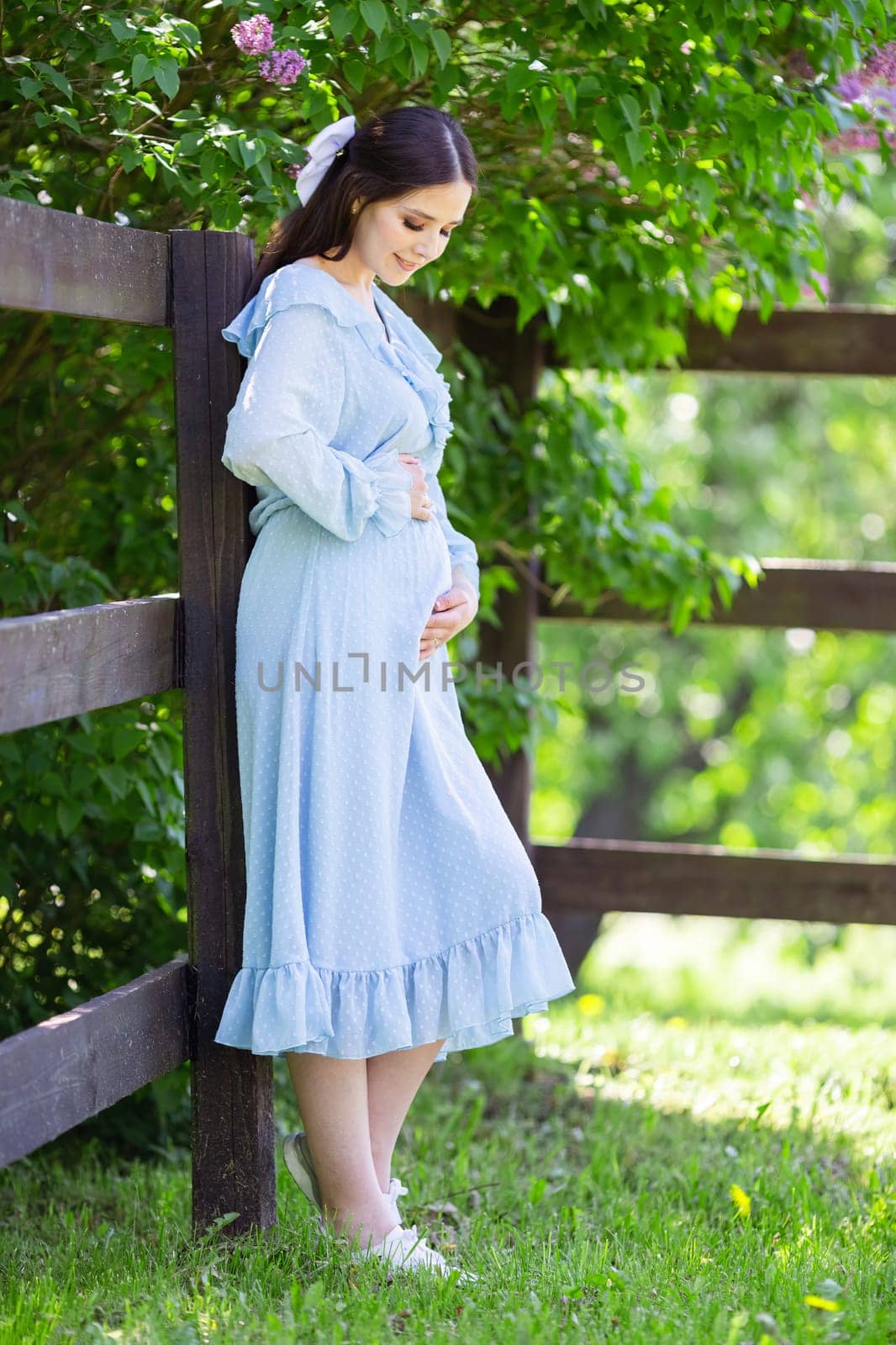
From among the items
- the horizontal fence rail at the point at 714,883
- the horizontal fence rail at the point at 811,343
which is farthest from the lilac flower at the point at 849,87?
the horizontal fence rail at the point at 714,883

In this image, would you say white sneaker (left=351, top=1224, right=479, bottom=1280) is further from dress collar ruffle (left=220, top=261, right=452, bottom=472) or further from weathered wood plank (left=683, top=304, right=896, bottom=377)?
weathered wood plank (left=683, top=304, right=896, bottom=377)

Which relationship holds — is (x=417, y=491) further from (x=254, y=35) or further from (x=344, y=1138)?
(x=344, y=1138)

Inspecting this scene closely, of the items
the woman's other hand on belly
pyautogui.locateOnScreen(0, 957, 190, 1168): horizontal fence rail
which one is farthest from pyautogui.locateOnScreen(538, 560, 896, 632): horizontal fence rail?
pyautogui.locateOnScreen(0, 957, 190, 1168): horizontal fence rail

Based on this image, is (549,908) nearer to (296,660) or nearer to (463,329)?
(463,329)

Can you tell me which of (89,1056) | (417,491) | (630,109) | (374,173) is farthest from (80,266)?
(89,1056)

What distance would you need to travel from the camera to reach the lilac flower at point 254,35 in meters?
2.23

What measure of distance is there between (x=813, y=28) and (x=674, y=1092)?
245 cm

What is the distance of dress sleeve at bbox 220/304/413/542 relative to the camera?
2066 mm

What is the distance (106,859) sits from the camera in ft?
10.3

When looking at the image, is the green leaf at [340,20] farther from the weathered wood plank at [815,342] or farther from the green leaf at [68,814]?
the weathered wood plank at [815,342]

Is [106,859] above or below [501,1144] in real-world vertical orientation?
above

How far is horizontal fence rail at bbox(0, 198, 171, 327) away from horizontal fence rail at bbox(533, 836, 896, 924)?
214 centimetres

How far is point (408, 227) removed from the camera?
221 cm

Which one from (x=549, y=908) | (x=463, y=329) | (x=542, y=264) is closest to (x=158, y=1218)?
(x=549, y=908)
